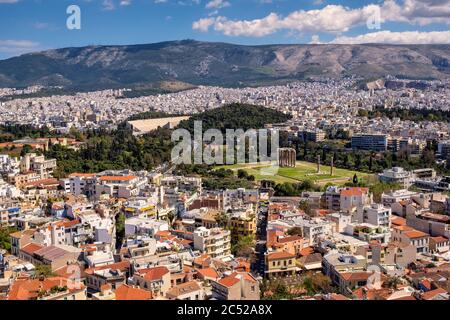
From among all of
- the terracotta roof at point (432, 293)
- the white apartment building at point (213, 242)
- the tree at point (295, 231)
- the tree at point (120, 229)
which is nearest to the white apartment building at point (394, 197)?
the tree at point (295, 231)

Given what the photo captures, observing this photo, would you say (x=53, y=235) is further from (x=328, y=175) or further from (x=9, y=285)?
(x=328, y=175)

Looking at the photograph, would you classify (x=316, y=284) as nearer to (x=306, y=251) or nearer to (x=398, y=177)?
(x=306, y=251)

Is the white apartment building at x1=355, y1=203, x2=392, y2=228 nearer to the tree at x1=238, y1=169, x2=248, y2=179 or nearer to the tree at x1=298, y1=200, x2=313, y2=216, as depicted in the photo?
the tree at x1=298, y1=200, x2=313, y2=216

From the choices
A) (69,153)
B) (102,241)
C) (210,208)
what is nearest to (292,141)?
(69,153)

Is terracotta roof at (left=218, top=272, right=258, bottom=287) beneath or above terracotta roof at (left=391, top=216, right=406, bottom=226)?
above

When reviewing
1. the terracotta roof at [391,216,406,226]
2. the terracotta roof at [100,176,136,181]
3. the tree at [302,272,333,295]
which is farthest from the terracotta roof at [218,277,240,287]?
the terracotta roof at [100,176,136,181]

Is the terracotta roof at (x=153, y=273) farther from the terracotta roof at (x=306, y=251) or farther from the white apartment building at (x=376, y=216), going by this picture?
the white apartment building at (x=376, y=216)

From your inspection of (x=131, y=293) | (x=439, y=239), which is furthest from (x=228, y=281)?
(x=439, y=239)

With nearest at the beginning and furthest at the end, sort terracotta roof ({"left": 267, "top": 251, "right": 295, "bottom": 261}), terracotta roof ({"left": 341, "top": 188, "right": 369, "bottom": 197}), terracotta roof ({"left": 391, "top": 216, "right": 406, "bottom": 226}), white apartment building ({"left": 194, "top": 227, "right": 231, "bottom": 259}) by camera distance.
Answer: terracotta roof ({"left": 267, "top": 251, "right": 295, "bottom": 261}), white apartment building ({"left": 194, "top": 227, "right": 231, "bottom": 259}), terracotta roof ({"left": 391, "top": 216, "right": 406, "bottom": 226}), terracotta roof ({"left": 341, "top": 188, "right": 369, "bottom": 197})
